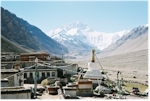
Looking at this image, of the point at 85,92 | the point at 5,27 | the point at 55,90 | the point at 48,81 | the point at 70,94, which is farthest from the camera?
the point at 5,27

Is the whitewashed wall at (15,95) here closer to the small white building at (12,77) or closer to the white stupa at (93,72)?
the white stupa at (93,72)

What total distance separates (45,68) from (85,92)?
1078 centimetres

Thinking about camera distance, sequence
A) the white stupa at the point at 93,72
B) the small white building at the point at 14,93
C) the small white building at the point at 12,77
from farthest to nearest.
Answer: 1. the small white building at the point at 12,77
2. the small white building at the point at 14,93
3. the white stupa at the point at 93,72

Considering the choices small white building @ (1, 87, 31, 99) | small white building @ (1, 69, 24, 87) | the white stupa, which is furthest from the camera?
small white building @ (1, 69, 24, 87)

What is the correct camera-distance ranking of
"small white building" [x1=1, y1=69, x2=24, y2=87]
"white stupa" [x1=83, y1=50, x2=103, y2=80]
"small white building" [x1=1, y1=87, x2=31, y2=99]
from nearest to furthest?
1. "white stupa" [x1=83, y1=50, x2=103, y2=80]
2. "small white building" [x1=1, y1=87, x2=31, y2=99]
3. "small white building" [x1=1, y1=69, x2=24, y2=87]

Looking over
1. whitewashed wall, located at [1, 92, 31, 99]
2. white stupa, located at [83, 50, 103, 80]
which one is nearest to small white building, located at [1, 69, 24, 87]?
whitewashed wall, located at [1, 92, 31, 99]

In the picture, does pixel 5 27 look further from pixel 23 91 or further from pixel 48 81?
pixel 23 91

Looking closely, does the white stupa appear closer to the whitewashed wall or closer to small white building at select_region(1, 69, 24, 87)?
the whitewashed wall

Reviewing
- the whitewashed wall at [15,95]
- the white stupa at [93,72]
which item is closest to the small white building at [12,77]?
the whitewashed wall at [15,95]

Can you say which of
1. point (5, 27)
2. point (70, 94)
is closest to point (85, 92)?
point (70, 94)

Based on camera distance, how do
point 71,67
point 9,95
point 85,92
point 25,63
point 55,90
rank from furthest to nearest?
point 71,67 → point 25,63 → point 85,92 → point 55,90 → point 9,95

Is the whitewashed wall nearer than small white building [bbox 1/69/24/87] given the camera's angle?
Yes

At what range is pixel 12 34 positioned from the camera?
196 meters

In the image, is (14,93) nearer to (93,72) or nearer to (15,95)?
(15,95)
